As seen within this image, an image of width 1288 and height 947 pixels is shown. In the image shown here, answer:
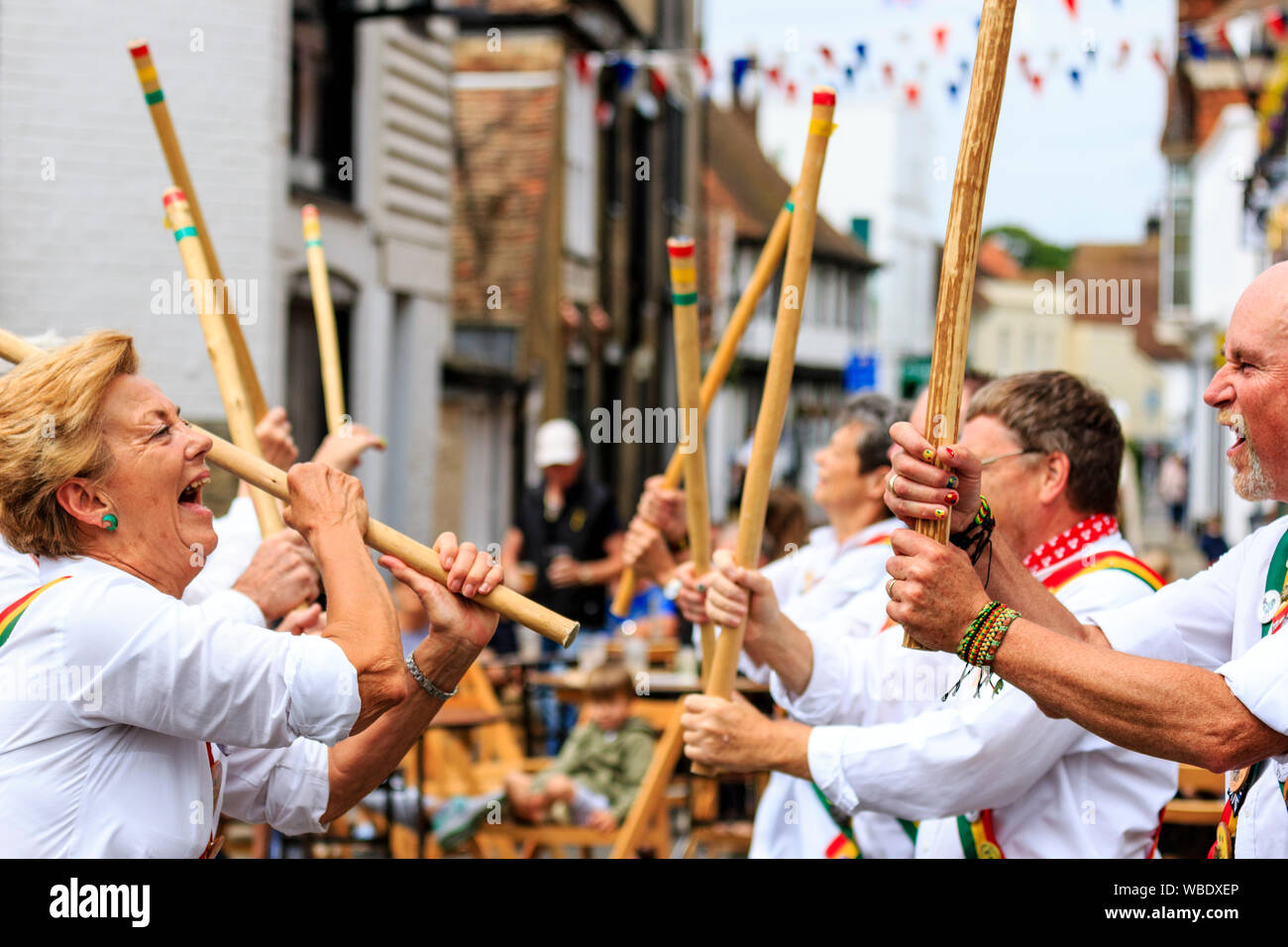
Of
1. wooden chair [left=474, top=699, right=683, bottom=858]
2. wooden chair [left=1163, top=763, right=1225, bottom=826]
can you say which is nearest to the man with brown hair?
wooden chair [left=1163, top=763, right=1225, bottom=826]

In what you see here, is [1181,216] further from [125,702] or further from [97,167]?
[125,702]

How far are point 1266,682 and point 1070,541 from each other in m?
1.00

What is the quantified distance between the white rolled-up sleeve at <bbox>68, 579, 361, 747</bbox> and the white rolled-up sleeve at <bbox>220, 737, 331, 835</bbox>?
458mm

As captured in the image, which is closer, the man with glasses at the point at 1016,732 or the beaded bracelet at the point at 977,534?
the beaded bracelet at the point at 977,534

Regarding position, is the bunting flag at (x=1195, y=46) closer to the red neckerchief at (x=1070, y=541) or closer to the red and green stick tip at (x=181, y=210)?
the red neckerchief at (x=1070, y=541)

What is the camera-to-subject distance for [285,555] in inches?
112

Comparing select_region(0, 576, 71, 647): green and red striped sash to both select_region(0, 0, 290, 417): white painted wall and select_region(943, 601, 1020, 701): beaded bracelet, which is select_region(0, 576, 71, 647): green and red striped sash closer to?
select_region(943, 601, 1020, 701): beaded bracelet

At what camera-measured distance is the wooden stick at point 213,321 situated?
9.09 feet

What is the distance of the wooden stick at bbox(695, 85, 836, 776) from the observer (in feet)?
7.97

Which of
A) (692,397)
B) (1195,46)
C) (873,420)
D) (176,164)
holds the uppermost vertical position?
(1195,46)

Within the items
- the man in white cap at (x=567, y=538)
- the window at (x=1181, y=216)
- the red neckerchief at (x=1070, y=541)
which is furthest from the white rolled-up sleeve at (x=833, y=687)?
the window at (x=1181, y=216)

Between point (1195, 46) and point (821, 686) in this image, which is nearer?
point (821, 686)

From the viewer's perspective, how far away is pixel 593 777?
6.09m

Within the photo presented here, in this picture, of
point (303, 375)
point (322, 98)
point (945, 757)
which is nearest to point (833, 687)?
point (945, 757)
